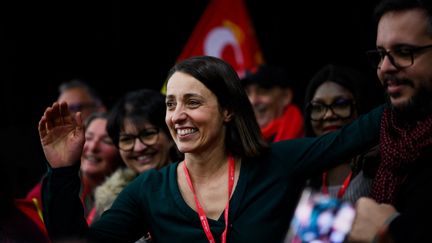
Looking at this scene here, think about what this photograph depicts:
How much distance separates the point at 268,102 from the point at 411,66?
2.80m

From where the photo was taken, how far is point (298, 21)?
6613 millimetres

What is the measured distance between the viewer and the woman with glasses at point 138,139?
169 inches

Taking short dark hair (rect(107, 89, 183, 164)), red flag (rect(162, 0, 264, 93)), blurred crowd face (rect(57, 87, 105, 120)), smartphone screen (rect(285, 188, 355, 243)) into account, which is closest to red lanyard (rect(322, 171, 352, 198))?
short dark hair (rect(107, 89, 183, 164))

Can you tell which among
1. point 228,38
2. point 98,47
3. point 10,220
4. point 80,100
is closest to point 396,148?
point 10,220

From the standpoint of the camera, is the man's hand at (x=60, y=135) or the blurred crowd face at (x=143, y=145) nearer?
the man's hand at (x=60, y=135)

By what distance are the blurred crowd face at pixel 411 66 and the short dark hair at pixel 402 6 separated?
0.05 feet

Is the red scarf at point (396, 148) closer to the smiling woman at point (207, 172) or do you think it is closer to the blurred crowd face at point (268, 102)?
the smiling woman at point (207, 172)

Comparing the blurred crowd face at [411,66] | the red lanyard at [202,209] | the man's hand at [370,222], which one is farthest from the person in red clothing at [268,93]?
the man's hand at [370,222]

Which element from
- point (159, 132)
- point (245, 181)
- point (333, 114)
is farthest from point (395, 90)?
point (159, 132)

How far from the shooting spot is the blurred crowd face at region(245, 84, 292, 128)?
5.46 meters

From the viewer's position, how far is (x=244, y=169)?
3.28 meters

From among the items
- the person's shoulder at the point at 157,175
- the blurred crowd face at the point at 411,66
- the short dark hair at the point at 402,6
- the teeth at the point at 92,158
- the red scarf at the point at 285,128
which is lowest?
the red scarf at the point at 285,128

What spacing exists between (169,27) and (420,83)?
15.3 feet

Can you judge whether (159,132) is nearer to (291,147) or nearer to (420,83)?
(291,147)
